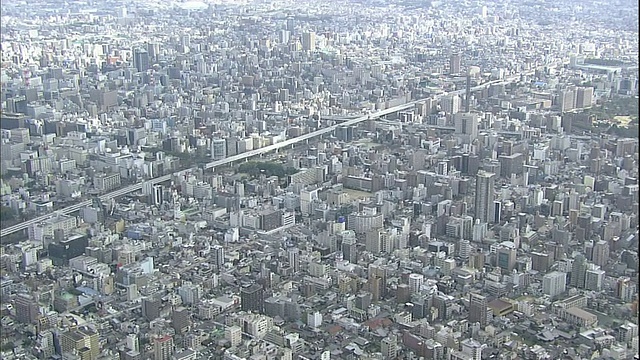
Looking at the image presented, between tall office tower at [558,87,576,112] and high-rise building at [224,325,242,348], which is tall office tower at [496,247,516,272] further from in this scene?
tall office tower at [558,87,576,112]

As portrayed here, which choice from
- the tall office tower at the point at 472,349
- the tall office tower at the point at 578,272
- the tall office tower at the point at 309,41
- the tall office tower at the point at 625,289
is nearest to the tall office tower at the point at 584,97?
the tall office tower at the point at 578,272

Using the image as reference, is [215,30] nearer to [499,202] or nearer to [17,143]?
[17,143]

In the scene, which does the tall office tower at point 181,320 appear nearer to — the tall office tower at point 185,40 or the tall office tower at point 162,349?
the tall office tower at point 162,349

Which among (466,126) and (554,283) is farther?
(466,126)

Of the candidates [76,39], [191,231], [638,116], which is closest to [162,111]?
[76,39]

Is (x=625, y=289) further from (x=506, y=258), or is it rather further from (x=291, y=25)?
(x=291, y=25)

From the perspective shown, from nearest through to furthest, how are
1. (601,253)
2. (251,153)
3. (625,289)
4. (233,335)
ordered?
(233,335) < (625,289) < (601,253) < (251,153)

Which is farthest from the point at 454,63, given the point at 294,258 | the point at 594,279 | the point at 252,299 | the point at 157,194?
the point at 252,299
